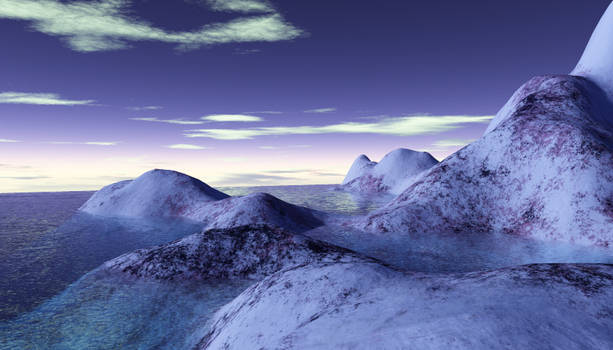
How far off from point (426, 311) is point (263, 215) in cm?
2238

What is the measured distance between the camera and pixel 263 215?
27031 mm

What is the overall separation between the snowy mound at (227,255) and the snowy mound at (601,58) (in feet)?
130

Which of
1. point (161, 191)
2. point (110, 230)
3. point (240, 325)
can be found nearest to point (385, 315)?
point (240, 325)

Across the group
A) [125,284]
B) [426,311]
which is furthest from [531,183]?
[125,284]

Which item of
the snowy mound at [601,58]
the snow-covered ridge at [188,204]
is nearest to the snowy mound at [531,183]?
the snow-covered ridge at [188,204]

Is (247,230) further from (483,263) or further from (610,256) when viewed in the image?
(610,256)

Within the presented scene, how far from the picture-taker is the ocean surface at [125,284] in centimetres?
927

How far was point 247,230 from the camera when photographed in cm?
1565

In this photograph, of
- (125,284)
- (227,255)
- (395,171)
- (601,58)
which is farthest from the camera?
(395,171)

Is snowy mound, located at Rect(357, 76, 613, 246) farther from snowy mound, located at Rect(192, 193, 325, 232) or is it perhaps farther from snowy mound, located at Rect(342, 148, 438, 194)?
snowy mound, located at Rect(342, 148, 438, 194)

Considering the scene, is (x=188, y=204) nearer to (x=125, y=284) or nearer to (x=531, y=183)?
(x=125, y=284)

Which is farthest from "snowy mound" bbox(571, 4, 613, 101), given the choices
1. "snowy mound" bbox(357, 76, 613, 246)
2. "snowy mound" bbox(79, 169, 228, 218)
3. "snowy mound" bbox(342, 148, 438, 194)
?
"snowy mound" bbox(79, 169, 228, 218)

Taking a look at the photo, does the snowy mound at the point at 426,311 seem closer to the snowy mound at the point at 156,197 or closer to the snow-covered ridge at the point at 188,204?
the snow-covered ridge at the point at 188,204


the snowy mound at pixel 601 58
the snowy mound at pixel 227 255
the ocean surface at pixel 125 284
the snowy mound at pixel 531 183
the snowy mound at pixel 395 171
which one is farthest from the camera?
the snowy mound at pixel 395 171
